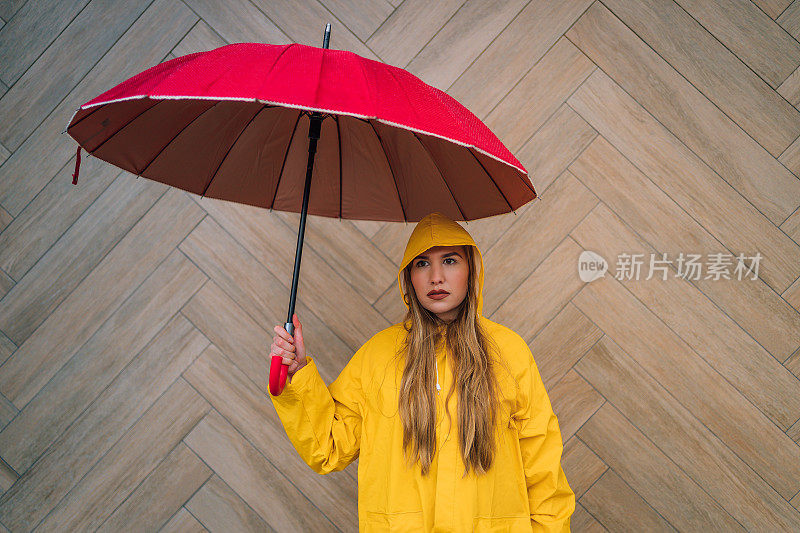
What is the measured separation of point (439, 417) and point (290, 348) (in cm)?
39

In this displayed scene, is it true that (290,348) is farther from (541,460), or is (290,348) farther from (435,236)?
(541,460)

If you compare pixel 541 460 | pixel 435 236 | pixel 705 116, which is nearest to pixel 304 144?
pixel 435 236

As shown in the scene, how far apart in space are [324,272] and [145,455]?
0.93 meters

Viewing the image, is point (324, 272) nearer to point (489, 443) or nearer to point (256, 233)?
point (256, 233)

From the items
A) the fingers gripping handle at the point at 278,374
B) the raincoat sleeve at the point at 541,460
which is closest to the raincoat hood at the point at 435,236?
the raincoat sleeve at the point at 541,460

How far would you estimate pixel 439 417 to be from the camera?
126 cm

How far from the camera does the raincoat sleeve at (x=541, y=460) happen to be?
1.28 m

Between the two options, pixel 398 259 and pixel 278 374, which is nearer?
pixel 278 374

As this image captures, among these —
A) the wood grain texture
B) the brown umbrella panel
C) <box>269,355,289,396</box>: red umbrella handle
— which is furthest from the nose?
the wood grain texture

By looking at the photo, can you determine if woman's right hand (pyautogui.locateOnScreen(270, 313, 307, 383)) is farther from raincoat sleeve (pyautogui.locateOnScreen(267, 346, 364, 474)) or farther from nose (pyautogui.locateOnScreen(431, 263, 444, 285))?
nose (pyautogui.locateOnScreen(431, 263, 444, 285))

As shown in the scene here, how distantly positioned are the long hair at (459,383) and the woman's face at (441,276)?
4cm

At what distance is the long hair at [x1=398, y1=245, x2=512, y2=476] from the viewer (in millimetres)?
1227

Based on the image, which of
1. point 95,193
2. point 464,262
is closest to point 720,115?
point 464,262

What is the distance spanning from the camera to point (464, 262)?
1345 mm
